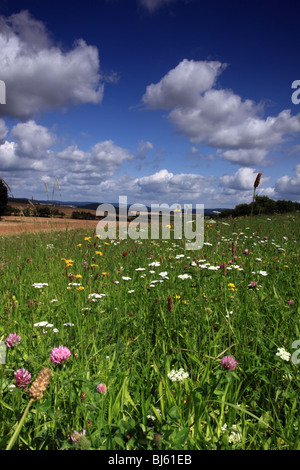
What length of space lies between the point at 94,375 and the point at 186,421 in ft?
2.17

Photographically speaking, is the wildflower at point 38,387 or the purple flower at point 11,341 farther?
the purple flower at point 11,341

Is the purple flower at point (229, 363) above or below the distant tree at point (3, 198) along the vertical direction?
below

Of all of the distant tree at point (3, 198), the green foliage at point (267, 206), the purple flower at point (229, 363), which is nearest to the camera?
the purple flower at point (229, 363)

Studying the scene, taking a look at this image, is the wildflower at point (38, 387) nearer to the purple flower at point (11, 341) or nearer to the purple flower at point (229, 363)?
the purple flower at point (11, 341)

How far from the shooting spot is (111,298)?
3.29 metres

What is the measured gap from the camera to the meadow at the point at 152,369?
138 cm

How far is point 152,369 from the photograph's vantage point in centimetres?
202

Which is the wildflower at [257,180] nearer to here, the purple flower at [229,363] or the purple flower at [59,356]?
the purple flower at [229,363]

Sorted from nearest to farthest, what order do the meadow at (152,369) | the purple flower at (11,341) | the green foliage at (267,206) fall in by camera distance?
the meadow at (152,369) → the purple flower at (11,341) → the green foliage at (267,206)

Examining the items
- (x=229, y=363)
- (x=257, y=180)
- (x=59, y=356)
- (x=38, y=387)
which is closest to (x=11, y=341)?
(x=59, y=356)

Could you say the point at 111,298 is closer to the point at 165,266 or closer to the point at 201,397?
the point at 165,266

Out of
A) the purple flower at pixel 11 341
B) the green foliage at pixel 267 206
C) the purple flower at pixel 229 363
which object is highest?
the green foliage at pixel 267 206

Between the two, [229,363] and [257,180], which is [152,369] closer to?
[229,363]

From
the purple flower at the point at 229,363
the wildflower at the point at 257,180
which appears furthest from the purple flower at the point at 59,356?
the wildflower at the point at 257,180
